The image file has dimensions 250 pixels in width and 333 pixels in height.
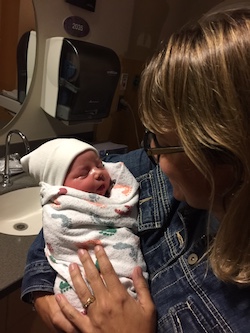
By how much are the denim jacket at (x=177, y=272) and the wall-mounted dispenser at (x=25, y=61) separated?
2.64 ft

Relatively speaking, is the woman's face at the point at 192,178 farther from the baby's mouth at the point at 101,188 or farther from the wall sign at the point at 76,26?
the wall sign at the point at 76,26

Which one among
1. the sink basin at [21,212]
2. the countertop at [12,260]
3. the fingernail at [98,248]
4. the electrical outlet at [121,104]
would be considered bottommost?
the sink basin at [21,212]

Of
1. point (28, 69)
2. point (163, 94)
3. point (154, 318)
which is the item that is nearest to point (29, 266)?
point (154, 318)

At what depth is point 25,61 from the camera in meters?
1.49

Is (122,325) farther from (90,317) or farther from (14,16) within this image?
(14,16)

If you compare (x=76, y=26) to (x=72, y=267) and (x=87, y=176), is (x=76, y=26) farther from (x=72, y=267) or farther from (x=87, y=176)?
(x=72, y=267)

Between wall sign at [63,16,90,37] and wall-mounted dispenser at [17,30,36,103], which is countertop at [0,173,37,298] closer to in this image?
wall-mounted dispenser at [17,30,36,103]

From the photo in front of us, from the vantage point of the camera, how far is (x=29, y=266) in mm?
855

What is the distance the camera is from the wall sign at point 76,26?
5.31 feet

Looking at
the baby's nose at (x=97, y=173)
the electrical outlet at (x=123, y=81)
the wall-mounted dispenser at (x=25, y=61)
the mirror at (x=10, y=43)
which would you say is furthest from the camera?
the electrical outlet at (x=123, y=81)

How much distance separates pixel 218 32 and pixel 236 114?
161mm

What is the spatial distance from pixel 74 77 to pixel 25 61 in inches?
9.1

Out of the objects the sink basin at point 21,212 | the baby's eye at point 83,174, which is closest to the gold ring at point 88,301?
the baby's eye at point 83,174

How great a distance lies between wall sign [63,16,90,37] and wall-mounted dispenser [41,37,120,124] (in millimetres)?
128
